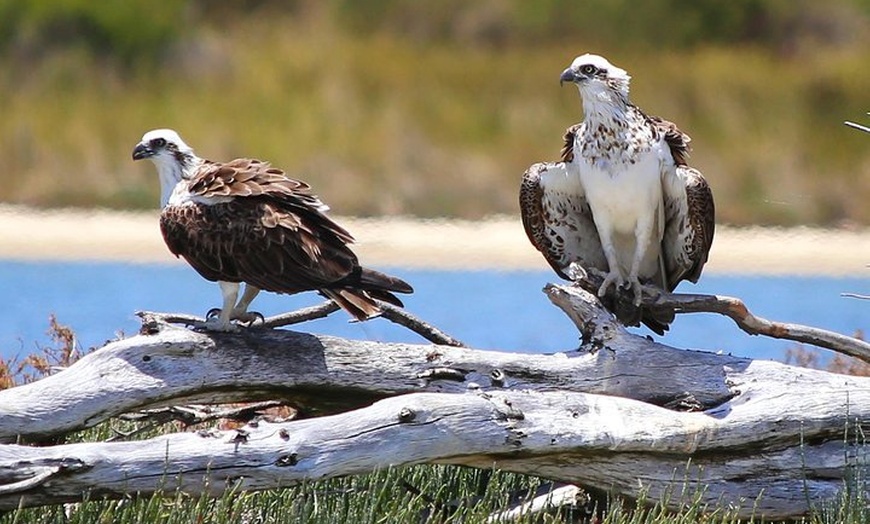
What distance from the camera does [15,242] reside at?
539 inches

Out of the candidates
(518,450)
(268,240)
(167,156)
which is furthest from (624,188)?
(167,156)

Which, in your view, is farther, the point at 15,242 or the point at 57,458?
the point at 15,242

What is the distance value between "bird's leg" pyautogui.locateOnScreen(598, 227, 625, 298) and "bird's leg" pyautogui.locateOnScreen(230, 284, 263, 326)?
147cm

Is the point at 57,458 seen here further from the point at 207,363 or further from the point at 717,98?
the point at 717,98

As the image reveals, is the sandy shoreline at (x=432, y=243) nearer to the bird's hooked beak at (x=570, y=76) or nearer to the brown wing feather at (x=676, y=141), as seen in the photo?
the brown wing feather at (x=676, y=141)

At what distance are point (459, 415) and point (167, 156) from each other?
171 cm

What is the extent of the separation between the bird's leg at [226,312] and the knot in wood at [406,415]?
2.56 feet

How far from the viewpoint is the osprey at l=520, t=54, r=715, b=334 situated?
258 inches

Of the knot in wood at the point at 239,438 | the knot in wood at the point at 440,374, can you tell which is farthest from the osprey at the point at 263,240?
the knot in wood at the point at 239,438

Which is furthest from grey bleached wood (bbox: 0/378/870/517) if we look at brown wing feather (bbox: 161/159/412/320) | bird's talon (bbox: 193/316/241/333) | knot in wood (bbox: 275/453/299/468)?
brown wing feather (bbox: 161/159/412/320)

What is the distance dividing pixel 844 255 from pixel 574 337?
2380 millimetres

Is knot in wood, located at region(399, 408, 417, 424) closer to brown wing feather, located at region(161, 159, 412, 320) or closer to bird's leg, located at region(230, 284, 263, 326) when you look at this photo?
brown wing feather, located at region(161, 159, 412, 320)

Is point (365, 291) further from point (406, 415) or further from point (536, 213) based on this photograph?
point (536, 213)

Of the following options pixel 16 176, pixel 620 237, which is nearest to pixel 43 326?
pixel 16 176
